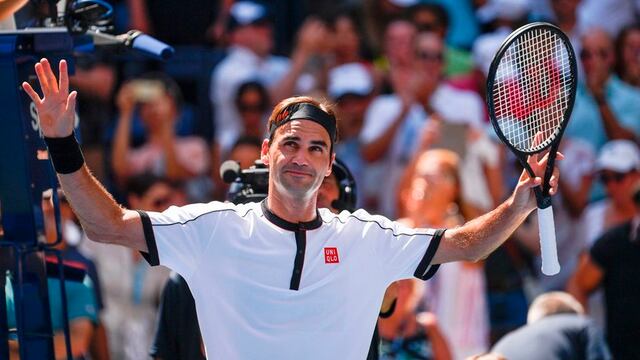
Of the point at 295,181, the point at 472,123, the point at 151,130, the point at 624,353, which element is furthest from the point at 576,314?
the point at 151,130

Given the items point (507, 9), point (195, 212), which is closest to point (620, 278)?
point (507, 9)

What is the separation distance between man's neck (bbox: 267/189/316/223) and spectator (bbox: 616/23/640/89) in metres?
5.01

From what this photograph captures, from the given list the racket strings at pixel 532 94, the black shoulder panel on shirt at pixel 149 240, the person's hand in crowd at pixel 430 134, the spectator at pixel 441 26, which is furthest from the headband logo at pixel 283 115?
the spectator at pixel 441 26

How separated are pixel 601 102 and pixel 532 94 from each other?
14.4 feet

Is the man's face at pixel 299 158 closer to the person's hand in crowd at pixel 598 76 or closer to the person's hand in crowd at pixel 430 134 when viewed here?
the person's hand in crowd at pixel 430 134

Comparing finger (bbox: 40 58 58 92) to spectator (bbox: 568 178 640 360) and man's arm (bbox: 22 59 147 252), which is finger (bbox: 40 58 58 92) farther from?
spectator (bbox: 568 178 640 360)

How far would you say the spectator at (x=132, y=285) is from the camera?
26.9ft

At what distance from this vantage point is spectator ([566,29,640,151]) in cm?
903

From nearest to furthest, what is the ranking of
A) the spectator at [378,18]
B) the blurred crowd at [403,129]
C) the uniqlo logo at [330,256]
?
1. the uniqlo logo at [330,256]
2. the blurred crowd at [403,129]
3. the spectator at [378,18]

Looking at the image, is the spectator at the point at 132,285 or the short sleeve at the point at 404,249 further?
the spectator at the point at 132,285

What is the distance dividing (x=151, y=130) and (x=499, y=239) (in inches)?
190

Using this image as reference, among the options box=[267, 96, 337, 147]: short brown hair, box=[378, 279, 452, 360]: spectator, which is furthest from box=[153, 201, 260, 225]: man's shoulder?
box=[378, 279, 452, 360]: spectator

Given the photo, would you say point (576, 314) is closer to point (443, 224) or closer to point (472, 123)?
point (443, 224)

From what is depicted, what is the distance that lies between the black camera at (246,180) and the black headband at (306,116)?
0.75 metres
